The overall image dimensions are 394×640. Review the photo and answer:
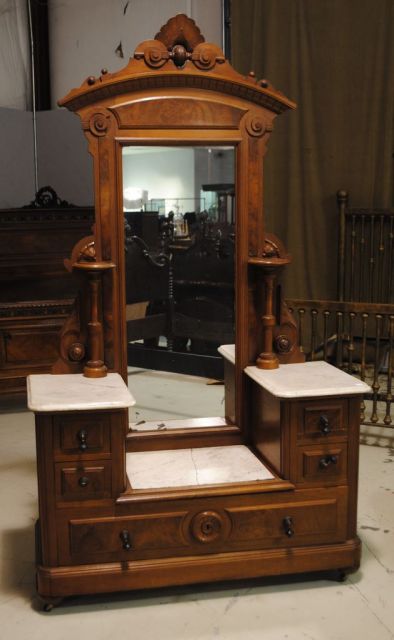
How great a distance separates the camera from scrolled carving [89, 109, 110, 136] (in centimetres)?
245

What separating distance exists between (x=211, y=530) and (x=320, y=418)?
49 cm

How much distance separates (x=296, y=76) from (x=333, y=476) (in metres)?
3.33

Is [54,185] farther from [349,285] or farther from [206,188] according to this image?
[206,188]

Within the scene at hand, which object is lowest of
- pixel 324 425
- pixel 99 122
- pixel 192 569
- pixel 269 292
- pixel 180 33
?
pixel 192 569

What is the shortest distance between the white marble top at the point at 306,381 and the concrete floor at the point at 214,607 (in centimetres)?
35

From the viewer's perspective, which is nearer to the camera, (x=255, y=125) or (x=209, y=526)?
(x=209, y=526)

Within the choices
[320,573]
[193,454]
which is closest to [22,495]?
[193,454]

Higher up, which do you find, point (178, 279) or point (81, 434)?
point (178, 279)

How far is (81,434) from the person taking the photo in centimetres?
221

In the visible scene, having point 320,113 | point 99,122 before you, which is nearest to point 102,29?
point 320,113

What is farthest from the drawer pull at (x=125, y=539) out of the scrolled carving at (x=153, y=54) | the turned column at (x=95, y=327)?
the scrolled carving at (x=153, y=54)

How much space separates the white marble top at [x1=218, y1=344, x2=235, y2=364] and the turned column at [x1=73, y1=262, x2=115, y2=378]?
47 centimetres

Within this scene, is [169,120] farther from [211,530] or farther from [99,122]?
[211,530]

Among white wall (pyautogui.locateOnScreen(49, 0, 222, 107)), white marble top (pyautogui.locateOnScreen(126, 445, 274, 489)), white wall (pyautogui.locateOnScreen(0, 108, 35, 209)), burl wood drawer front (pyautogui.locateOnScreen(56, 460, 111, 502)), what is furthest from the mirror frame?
white wall (pyautogui.locateOnScreen(0, 108, 35, 209))
